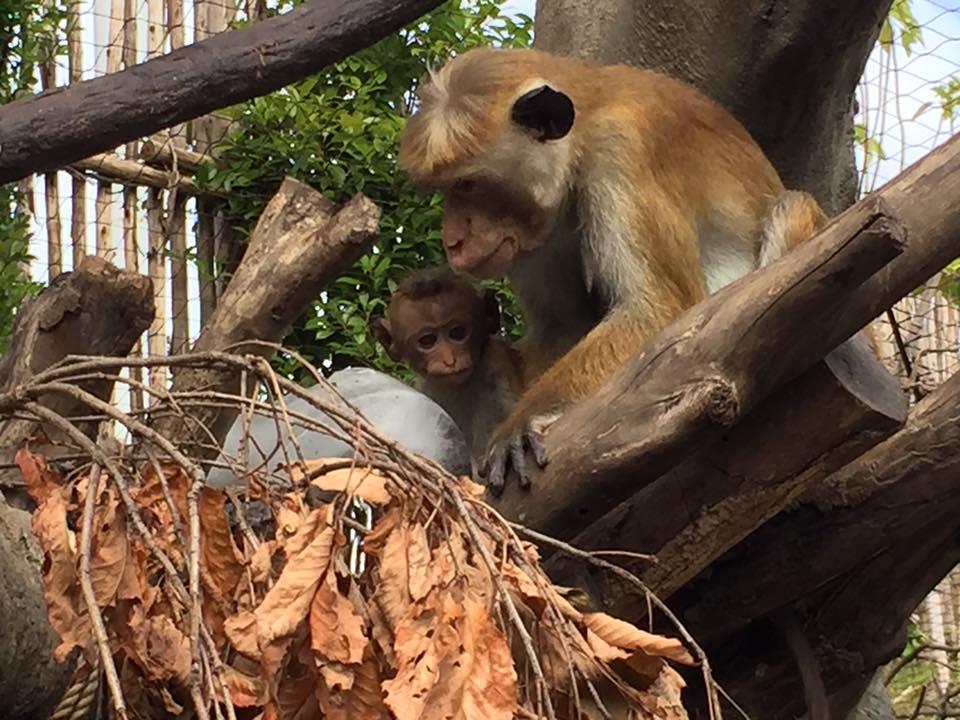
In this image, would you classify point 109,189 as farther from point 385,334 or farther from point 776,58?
point 776,58

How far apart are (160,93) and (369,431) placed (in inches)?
54.9

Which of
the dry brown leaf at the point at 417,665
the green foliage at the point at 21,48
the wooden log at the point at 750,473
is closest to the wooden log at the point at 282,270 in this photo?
the wooden log at the point at 750,473

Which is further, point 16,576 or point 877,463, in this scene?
point 877,463

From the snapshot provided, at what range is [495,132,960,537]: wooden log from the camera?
10.5 ft

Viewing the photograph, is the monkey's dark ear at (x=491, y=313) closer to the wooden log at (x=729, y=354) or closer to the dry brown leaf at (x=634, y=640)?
the wooden log at (x=729, y=354)

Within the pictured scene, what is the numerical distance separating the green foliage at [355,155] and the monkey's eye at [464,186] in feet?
12.0

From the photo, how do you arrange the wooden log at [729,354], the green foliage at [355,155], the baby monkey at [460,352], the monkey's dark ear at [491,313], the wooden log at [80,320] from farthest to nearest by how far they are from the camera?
1. the green foliage at [355,155]
2. the monkey's dark ear at [491,313]
3. the baby monkey at [460,352]
4. the wooden log at [80,320]
5. the wooden log at [729,354]

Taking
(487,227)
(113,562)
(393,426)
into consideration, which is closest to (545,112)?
(487,227)

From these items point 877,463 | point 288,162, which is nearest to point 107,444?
point 877,463

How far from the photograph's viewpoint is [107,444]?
10.3 feet

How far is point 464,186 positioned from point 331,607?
2.24 meters

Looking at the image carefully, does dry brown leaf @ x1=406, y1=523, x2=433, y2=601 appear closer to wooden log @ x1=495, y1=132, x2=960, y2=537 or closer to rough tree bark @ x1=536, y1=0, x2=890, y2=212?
wooden log @ x1=495, y1=132, x2=960, y2=537

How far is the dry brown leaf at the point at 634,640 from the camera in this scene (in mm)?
2551

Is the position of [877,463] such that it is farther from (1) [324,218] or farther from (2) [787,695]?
(1) [324,218]
